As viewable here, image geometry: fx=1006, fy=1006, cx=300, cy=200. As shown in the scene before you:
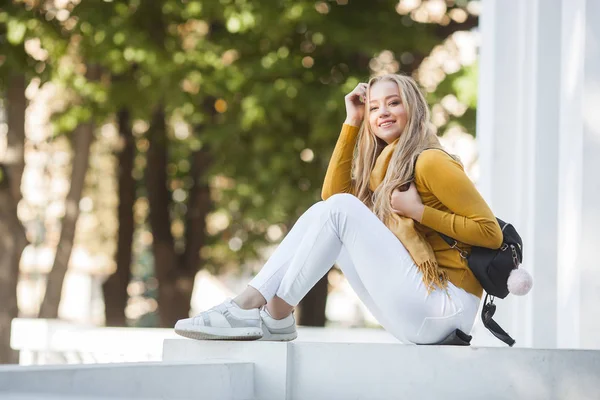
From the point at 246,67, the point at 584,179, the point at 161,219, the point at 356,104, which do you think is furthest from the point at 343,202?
the point at 161,219

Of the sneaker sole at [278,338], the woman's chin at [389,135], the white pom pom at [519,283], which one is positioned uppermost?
the woman's chin at [389,135]

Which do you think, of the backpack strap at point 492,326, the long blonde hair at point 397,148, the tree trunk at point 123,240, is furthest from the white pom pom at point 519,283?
the tree trunk at point 123,240

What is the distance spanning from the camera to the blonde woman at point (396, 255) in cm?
408

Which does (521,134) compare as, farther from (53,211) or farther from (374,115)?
(53,211)

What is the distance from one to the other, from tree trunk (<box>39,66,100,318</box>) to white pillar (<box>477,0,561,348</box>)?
6098 mm

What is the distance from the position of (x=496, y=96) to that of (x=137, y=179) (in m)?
10.6

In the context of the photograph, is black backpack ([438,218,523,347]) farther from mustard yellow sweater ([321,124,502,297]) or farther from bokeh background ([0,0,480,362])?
bokeh background ([0,0,480,362])

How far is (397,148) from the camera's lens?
14.3ft

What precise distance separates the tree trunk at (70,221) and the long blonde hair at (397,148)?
Result: 8.38 m

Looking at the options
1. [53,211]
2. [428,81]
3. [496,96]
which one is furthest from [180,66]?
[53,211]

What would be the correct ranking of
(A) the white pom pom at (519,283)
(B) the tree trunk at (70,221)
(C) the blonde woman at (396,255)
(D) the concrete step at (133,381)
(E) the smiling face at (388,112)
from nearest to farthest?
(D) the concrete step at (133,381) < (A) the white pom pom at (519,283) < (C) the blonde woman at (396,255) < (E) the smiling face at (388,112) < (B) the tree trunk at (70,221)

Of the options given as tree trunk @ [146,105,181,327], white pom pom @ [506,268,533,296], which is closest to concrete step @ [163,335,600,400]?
white pom pom @ [506,268,533,296]

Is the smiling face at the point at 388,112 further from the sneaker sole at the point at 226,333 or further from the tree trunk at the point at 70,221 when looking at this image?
the tree trunk at the point at 70,221

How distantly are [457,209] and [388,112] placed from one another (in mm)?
657
